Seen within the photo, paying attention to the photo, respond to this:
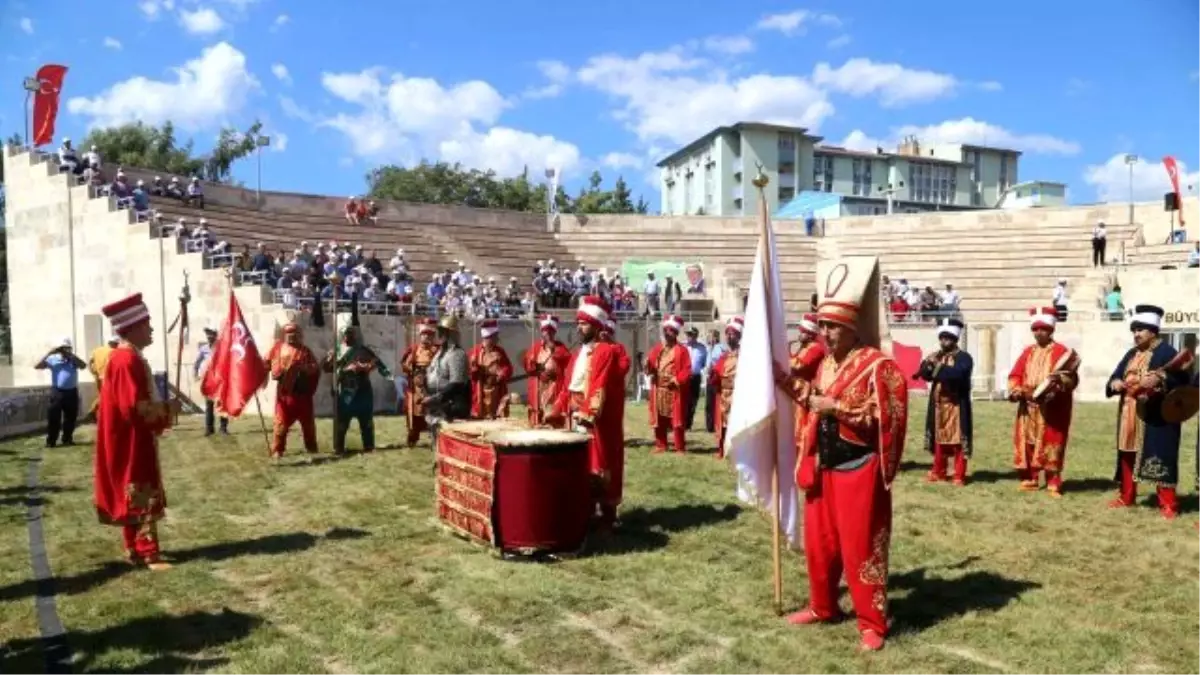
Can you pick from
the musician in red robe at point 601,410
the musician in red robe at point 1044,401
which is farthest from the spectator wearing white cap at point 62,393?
the musician in red robe at point 1044,401

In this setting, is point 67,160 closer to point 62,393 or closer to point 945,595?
point 62,393

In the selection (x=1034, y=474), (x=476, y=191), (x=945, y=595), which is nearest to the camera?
(x=945, y=595)

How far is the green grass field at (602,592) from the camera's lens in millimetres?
5180

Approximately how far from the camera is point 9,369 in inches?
1121

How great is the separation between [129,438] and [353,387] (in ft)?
20.5

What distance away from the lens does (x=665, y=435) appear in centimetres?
1346

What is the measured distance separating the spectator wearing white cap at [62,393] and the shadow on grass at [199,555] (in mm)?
8109

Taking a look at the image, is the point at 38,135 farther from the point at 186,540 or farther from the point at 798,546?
the point at 798,546

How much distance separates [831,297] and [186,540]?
5730 millimetres

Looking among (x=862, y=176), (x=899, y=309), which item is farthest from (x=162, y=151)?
(x=862, y=176)

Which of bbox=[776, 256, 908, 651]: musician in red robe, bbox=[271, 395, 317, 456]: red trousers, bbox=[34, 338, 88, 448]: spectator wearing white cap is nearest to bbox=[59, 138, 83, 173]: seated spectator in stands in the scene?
bbox=[34, 338, 88, 448]: spectator wearing white cap

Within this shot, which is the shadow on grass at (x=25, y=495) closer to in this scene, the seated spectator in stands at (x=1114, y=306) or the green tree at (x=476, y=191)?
the seated spectator in stands at (x=1114, y=306)

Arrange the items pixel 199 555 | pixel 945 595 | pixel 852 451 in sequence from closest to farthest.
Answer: pixel 852 451, pixel 945 595, pixel 199 555

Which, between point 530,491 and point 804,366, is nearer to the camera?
point 530,491
